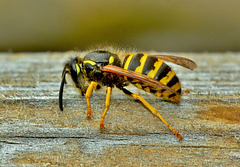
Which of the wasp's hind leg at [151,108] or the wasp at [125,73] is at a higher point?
the wasp at [125,73]

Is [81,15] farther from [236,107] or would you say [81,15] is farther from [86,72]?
[236,107]

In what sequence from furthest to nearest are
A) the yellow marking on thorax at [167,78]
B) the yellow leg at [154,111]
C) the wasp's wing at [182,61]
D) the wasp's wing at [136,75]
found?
1. the wasp's wing at [182,61]
2. the yellow marking on thorax at [167,78]
3. the wasp's wing at [136,75]
4. the yellow leg at [154,111]

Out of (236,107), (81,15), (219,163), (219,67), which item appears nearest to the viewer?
(219,163)

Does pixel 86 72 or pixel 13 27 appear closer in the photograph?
pixel 86 72

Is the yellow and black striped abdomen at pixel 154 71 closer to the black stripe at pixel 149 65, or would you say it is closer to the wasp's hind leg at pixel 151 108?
the black stripe at pixel 149 65

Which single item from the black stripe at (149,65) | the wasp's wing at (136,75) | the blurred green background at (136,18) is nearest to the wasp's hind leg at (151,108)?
the wasp's wing at (136,75)

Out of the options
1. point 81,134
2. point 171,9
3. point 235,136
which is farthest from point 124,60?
point 171,9

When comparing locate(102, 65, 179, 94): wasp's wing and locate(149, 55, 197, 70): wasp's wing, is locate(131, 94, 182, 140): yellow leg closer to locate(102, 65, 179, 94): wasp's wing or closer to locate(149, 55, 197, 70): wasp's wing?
locate(102, 65, 179, 94): wasp's wing

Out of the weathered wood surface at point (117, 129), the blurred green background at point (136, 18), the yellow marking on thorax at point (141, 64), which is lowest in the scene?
the weathered wood surface at point (117, 129)
